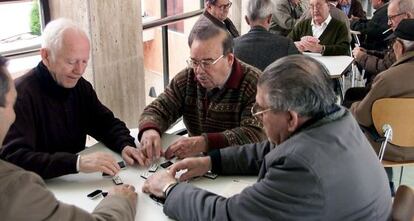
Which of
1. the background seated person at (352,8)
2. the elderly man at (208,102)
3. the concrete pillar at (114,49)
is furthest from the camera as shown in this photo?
the background seated person at (352,8)

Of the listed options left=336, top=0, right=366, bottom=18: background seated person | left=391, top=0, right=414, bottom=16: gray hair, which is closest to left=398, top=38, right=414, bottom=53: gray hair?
left=391, top=0, right=414, bottom=16: gray hair

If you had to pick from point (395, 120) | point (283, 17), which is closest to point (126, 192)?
point (395, 120)

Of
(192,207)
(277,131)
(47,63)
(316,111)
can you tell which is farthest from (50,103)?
(316,111)

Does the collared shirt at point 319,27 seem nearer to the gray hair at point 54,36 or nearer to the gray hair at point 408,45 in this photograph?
the gray hair at point 408,45

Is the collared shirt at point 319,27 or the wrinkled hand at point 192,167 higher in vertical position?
the collared shirt at point 319,27

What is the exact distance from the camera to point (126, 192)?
1.57 metres

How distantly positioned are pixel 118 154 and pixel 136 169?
0.69 feet

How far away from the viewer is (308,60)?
4.46ft

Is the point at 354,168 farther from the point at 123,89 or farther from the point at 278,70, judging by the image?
the point at 123,89

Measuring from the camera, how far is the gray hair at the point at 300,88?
1.29 meters

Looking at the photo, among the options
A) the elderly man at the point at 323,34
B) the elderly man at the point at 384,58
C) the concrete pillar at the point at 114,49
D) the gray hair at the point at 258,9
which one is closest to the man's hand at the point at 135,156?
the concrete pillar at the point at 114,49

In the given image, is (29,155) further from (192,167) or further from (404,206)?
(404,206)

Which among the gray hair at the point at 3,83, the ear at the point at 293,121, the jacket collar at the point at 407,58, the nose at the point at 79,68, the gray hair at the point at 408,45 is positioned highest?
the gray hair at the point at 3,83

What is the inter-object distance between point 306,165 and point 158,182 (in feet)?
2.02
